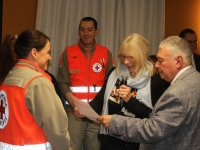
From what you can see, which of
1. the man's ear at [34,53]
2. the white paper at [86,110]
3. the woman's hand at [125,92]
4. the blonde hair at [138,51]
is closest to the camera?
the man's ear at [34,53]

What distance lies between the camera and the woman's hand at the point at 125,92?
7.63 ft

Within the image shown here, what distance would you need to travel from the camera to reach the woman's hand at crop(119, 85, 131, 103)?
2326 mm

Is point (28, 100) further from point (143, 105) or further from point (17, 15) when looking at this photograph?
point (17, 15)

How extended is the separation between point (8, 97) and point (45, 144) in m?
0.38

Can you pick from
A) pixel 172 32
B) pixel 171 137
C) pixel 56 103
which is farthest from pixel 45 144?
pixel 172 32

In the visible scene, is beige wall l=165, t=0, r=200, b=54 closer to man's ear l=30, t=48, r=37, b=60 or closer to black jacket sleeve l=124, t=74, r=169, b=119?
black jacket sleeve l=124, t=74, r=169, b=119

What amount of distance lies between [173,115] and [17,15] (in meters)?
2.68

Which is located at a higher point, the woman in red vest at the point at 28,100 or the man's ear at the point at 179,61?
the man's ear at the point at 179,61

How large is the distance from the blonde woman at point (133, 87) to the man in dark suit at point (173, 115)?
493 millimetres

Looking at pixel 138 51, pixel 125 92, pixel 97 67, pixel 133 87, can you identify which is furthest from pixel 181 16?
pixel 125 92

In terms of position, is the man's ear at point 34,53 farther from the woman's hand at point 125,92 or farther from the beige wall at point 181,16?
the beige wall at point 181,16

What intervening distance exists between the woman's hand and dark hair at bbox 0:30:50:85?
679mm

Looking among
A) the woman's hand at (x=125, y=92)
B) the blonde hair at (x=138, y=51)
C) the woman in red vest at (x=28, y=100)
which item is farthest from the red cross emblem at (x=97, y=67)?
the woman in red vest at (x=28, y=100)

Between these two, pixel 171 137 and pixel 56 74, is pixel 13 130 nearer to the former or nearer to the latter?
pixel 171 137
